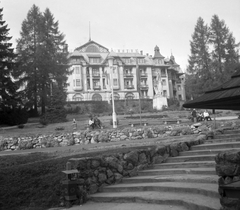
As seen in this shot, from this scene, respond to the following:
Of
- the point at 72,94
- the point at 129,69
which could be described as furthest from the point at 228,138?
the point at 129,69

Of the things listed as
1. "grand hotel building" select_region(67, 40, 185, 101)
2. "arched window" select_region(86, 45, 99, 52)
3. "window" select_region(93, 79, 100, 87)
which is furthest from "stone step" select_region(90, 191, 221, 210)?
"arched window" select_region(86, 45, 99, 52)

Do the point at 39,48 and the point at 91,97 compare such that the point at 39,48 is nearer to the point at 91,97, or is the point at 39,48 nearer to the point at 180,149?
the point at 91,97

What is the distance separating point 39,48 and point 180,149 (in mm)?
38573

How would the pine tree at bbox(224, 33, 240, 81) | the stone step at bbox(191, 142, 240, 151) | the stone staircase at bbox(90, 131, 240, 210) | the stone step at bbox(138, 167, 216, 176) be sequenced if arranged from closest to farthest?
1. the stone staircase at bbox(90, 131, 240, 210)
2. the stone step at bbox(138, 167, 216, 176)
3. the stone step at bbox(191, 142, 240, 151)
4. the pine tree at bbox(224, 33, 240, 81)

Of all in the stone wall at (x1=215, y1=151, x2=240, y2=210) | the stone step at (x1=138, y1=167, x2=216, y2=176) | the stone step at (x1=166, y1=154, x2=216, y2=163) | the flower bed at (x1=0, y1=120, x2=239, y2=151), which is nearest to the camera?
the stone wall at (x1=215, y1=151, x2=240, y2=210)

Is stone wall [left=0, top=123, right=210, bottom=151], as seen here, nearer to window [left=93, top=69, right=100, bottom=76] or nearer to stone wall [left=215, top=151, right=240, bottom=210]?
stone wall [left=215, top=151, right=240, bottom=210]

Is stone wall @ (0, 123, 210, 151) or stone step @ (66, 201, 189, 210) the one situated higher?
stone wall @ (0, 123, 210, 151)

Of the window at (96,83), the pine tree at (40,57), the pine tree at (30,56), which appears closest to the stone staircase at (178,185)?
the pine tree at (40,57)

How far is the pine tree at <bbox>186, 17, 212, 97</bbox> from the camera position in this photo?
52625 millimetres

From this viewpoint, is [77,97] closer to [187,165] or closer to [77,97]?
[77,97]

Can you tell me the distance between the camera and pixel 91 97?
2955 inches

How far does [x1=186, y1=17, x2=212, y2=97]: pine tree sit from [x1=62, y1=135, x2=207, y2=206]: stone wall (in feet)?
143

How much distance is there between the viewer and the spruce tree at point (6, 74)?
36438 mm

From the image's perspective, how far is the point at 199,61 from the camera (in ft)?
180
